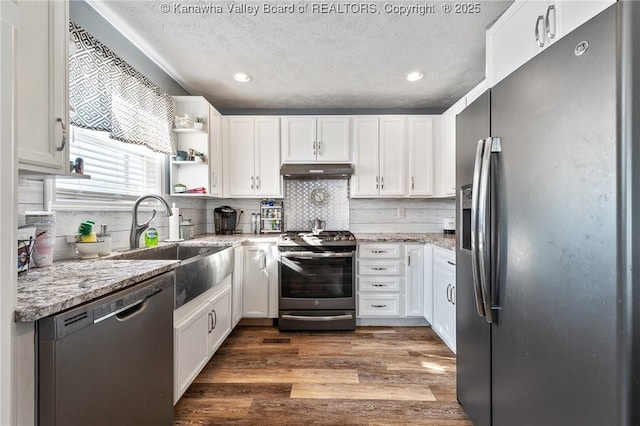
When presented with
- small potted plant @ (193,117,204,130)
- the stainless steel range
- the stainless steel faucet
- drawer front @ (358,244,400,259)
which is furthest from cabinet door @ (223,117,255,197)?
drawer front @ (358,244,400,259)

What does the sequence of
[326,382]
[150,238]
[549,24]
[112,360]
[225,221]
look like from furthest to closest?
[225,221] < [150,238] < [326,382] < [549,24] < [112,360]

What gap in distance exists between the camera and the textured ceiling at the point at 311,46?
183 centimetres

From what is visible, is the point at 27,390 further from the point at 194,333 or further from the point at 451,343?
the point at 451,343

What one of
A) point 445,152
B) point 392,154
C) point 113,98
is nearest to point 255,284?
point 113,98

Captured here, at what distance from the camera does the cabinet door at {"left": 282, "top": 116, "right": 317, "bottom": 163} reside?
10.7 feet

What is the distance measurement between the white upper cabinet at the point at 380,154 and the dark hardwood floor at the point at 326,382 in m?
1.53

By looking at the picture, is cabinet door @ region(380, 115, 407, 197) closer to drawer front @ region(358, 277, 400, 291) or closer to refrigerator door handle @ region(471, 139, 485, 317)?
drawer front @ region(358, 277, 400, 291)

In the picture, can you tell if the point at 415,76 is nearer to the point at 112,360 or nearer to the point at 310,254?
the point at 310,254

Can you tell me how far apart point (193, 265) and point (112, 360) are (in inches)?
31.4

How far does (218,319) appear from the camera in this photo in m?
2.24

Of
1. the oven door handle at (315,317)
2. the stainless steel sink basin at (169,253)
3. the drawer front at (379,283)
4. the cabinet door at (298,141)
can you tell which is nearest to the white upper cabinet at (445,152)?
the drawer front at (379,283)

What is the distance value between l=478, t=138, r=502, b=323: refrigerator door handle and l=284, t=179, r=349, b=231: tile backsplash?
229cm

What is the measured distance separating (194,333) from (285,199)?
1956 millimetres

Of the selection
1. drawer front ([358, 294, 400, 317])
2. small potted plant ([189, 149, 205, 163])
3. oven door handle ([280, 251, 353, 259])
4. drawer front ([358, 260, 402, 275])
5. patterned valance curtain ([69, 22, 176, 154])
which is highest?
patterned valance curtain ([69, 22, 176, 154])
